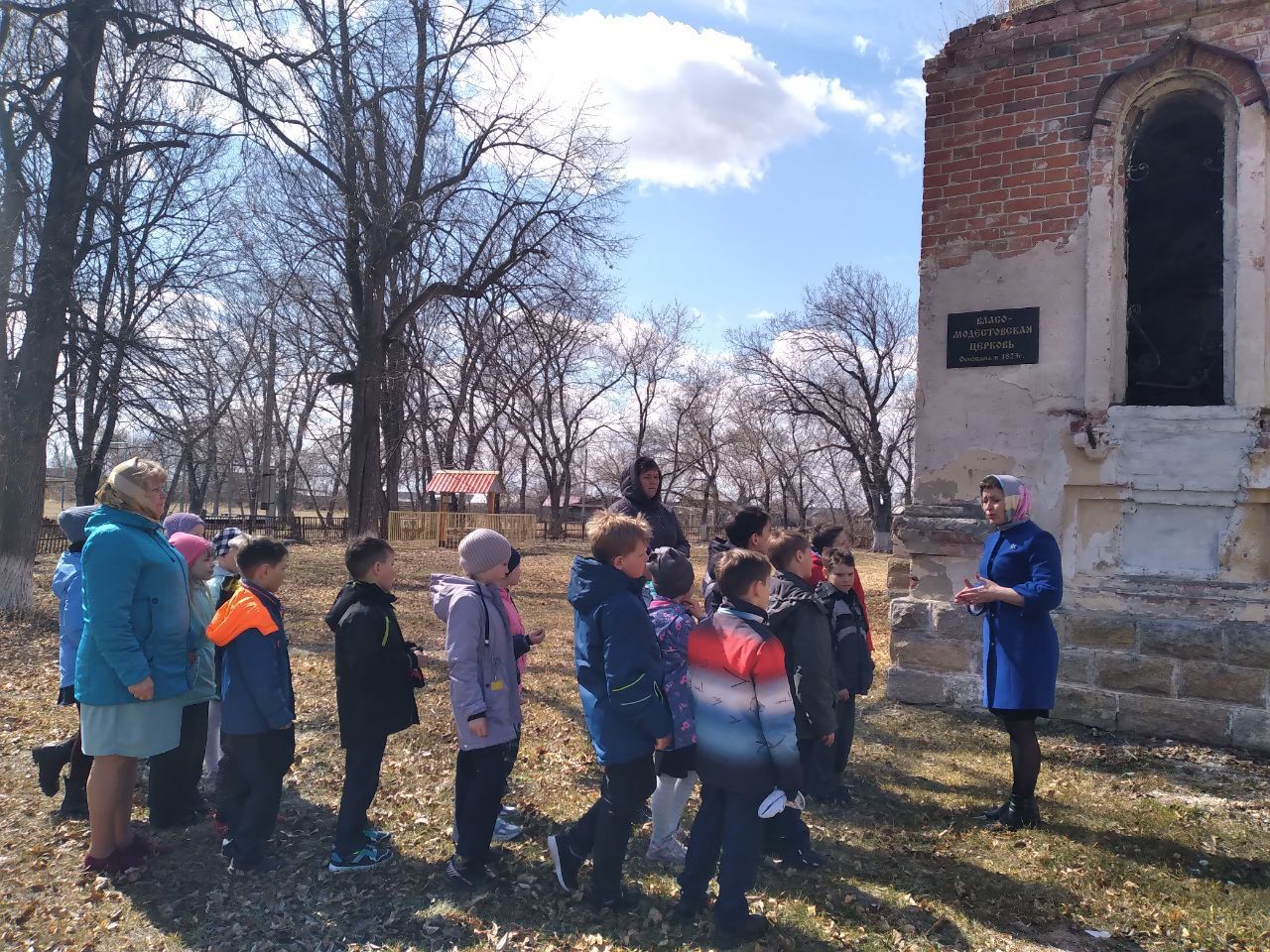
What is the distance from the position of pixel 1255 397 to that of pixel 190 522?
6.69 meters

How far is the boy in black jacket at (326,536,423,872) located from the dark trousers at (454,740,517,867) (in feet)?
1.20

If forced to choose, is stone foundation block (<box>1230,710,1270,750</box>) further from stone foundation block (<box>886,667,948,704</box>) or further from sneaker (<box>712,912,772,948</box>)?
sneaker (<box>712,912,772,948</box>)

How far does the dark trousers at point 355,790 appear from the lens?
3.70m

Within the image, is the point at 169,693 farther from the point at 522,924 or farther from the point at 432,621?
the point at 432,621

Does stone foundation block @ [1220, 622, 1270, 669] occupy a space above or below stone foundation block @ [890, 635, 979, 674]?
above

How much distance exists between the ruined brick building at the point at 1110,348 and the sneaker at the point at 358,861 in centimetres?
407

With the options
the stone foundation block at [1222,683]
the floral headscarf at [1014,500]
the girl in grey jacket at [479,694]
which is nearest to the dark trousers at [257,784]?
the girl in grey jacket at [479,694]

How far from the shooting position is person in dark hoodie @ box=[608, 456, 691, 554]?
504 centimetres

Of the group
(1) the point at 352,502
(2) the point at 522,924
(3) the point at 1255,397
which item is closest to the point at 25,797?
(2) the point at 522,924

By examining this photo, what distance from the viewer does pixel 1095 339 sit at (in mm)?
5805

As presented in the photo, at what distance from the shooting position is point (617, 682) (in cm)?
315

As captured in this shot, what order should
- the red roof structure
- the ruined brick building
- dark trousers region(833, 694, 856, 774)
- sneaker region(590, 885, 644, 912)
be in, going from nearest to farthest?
sneaker region(590, 885, 644, 912) < dark trousers region(833, 694, 856, 774) < the ruined brick building < the red roof structure

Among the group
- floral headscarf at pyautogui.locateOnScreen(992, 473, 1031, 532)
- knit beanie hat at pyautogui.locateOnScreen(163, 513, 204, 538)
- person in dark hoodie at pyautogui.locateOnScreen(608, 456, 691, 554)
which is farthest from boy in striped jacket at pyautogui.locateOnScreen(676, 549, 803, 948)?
knit beanie hat at pyautogui.locateOnScreen(163, 513, 204, 538)

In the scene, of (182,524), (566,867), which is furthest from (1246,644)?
(182,524)
